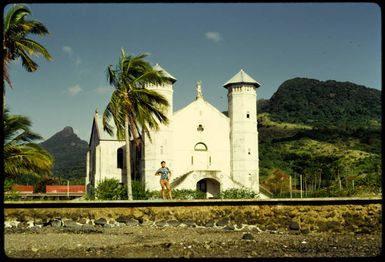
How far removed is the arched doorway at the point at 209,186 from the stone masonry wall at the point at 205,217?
1119 inches

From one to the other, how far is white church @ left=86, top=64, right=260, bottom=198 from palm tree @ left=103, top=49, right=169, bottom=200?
18.0m

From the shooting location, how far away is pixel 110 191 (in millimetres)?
21609

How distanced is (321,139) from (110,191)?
70.9m

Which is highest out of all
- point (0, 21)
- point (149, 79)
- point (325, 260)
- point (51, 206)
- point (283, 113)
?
point (283, 113)

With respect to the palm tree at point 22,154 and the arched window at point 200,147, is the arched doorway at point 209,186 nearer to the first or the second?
the arched window at point 200,147

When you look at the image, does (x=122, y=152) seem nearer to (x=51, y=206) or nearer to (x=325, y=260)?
(x=51, y=206)

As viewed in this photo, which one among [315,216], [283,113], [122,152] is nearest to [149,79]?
[315,216]

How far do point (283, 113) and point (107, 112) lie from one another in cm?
10839

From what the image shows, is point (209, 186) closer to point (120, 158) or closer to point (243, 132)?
point (243, 132)

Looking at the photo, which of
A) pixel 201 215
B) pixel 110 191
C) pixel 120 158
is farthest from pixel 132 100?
pixel 120 158

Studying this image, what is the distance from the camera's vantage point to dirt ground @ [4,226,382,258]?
30.3ft

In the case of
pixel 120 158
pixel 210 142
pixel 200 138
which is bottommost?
pixel 120 158

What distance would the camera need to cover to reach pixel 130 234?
11.8m

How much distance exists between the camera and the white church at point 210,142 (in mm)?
40094
